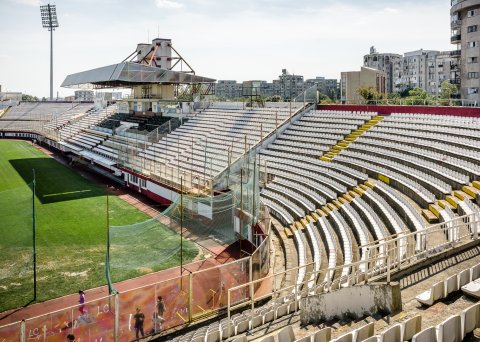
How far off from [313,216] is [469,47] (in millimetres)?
34955

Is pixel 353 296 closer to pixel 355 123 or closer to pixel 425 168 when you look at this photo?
pixel 425 168

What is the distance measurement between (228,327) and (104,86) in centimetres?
4402

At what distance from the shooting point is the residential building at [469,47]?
139 ft

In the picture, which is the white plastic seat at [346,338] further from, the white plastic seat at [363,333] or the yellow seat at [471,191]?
the yellow seat at [471,191]

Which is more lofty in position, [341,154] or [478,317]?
[341,154]

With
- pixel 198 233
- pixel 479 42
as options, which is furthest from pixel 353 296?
pixel 479 42

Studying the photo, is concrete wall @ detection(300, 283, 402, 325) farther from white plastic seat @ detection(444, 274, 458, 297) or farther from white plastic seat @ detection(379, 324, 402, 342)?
white plastic seat @ detection(379, 324, 402, 342)

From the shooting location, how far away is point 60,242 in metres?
19.7

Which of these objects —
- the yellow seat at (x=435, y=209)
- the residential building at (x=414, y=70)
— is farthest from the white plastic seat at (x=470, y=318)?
the residential building at (x=414, y=70)

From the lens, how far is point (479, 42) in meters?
42.4

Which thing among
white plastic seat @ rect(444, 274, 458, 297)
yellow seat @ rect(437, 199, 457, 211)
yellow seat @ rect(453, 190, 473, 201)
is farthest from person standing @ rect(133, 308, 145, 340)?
yellow seat @ rect(453, 190, 473, 201)

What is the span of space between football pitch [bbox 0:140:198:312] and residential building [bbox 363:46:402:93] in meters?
103

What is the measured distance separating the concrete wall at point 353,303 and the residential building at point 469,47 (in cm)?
3982

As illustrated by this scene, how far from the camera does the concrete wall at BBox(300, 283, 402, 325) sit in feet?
24.2
